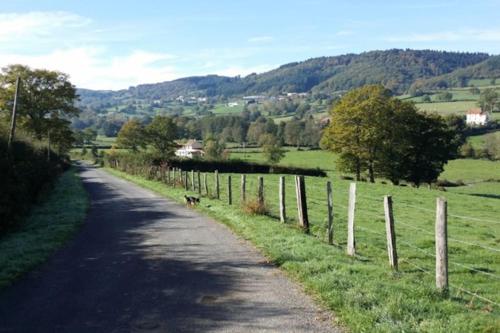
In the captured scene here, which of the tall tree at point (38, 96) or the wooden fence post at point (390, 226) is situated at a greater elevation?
the tall tree at point (38, 96)

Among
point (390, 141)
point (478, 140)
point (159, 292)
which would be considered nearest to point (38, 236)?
point (159, 292)

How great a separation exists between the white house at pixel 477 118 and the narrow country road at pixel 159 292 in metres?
129

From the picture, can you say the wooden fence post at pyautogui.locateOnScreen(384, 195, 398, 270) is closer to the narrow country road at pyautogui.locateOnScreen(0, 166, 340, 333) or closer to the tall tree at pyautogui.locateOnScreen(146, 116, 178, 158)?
the narrow country road at pyautogui.locateOnScreen(0, 166, 340, 333)

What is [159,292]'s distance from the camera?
8445 mm

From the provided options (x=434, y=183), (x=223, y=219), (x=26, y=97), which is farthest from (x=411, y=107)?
(x=223, y=219)

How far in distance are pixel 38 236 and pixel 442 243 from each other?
11.4 m

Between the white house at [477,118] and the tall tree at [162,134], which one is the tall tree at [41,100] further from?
the white house at [477,118]

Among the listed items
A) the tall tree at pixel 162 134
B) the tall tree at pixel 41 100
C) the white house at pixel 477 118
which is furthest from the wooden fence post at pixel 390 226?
the white house at pixel 477 118

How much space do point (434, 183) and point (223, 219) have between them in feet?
174

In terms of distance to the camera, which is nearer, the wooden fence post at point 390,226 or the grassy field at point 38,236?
the wooden fence post at point 390,226

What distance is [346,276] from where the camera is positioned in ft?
29.1

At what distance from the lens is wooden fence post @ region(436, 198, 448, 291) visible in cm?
817

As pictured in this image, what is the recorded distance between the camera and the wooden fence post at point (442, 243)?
8172mm

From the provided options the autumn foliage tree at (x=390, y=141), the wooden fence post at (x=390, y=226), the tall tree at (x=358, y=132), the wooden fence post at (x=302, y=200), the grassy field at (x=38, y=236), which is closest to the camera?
the wooden fence post at (x=390, y=226)
